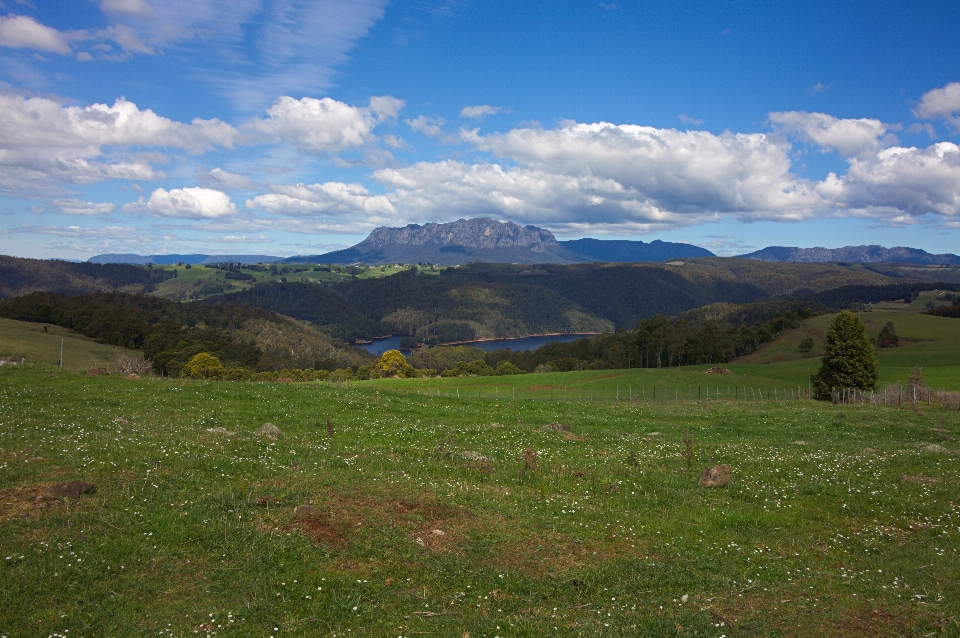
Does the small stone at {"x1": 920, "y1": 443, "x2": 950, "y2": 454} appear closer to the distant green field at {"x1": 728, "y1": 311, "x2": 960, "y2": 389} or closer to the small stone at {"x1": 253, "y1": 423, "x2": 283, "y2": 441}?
the small stone at {"x1": 253, "y1": 423, "x2": 283, "y2": 441}

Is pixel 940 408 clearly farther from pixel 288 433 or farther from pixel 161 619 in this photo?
pixel 161 619

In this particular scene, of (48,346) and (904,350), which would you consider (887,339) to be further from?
(48,346)

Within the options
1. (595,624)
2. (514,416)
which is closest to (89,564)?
(595,624)

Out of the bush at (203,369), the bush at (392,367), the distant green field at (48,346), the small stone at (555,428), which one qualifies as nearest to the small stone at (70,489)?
the small stone at (555,428)

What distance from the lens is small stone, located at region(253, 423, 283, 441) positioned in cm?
1881

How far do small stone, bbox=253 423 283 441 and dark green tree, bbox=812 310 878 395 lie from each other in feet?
180

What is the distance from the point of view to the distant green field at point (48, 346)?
92.2 meters

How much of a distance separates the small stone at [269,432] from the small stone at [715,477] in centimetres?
1406

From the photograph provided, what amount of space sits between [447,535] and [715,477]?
883 cm

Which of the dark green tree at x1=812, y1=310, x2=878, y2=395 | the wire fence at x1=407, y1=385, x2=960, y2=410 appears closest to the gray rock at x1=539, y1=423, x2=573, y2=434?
the wire fence at x1=407, y1=385, x2=960, y2=410

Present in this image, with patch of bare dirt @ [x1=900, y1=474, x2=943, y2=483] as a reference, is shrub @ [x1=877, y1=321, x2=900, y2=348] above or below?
below

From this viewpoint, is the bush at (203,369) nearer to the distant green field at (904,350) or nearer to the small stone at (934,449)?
the small stone at (934,449)

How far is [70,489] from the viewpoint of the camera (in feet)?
38.2

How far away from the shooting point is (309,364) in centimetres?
17375
